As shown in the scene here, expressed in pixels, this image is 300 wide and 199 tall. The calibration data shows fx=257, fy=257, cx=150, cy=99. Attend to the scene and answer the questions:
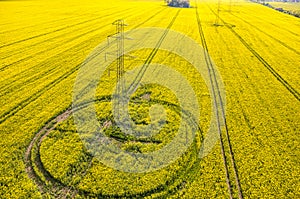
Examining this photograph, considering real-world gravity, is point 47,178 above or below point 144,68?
below

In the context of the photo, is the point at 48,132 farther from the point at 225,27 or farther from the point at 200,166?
the point at 225,27

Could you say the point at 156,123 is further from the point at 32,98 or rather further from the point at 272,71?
the point at 272,71

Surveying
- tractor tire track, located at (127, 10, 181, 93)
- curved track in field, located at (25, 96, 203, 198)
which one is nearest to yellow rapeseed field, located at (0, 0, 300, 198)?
curved track in field, located at (25, 96, 203, 198)

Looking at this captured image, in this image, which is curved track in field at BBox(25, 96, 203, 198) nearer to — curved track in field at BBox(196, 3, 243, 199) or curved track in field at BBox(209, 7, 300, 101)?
curved track in field at BBox(196, 3, 243, 199)

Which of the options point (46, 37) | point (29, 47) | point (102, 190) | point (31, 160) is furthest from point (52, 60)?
point (102, 190)

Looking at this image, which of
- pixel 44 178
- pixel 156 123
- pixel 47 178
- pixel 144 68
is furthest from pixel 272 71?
pixel 44 178

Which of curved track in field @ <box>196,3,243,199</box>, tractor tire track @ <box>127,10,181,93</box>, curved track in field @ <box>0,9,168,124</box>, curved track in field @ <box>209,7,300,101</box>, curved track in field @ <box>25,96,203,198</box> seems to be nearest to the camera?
curved track in field @ <box>25,96,203,198</box>

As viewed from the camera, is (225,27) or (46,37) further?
(225,27)

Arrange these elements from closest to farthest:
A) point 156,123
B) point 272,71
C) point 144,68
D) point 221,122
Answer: point 156,123, point 221,122, point 144,68, point 272,71

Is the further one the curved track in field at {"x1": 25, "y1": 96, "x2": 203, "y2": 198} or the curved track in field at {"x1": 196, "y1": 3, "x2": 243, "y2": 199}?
the curved track in field at {"x1": 196, "y1": 3, "x2": 243, "y2": 199}

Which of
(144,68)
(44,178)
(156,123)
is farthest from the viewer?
(144,68)

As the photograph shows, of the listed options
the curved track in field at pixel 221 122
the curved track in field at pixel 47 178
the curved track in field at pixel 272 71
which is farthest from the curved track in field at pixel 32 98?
the curved track in field at pixel 272 71
